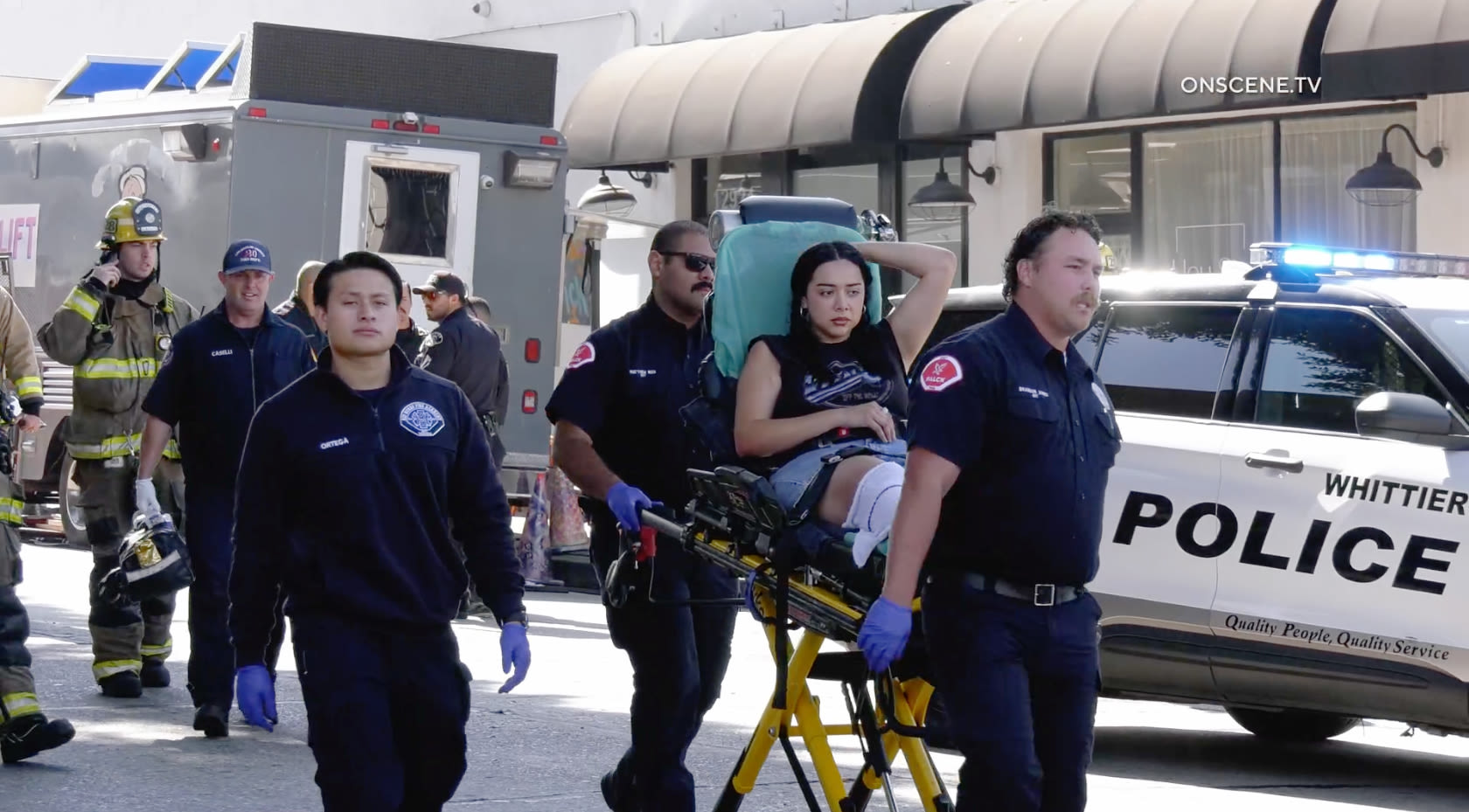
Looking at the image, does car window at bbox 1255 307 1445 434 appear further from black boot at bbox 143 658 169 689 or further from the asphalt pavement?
black boot at bbox 143 658 169 689

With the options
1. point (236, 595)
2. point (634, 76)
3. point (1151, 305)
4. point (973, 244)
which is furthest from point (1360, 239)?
point (236, 595)

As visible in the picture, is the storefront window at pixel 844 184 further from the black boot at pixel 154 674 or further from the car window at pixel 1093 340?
the car window at pixel 1093 340

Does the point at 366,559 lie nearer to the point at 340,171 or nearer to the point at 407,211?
the point at 340,171

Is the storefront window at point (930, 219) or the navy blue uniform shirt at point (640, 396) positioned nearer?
the navy blue uniform shirt at point (640, 396)

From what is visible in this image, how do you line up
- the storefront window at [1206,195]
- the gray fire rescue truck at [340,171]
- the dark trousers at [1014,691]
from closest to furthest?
the dark trousers at [1014,691] → the gray fire rescue truck at [340,171] → the storefront window at [1206,195]

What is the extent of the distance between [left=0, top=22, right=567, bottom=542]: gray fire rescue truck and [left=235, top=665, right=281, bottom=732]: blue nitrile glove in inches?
406

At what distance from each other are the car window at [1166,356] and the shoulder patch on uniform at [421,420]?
3.97 m

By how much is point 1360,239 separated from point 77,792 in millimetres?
12210

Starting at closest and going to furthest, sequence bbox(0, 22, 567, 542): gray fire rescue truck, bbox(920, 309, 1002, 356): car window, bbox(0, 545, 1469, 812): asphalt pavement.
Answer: bbox(0, 545, 1469, 812): asphalt pavement → bbox(920, 309, 1002, 356): car window → bbox(0, 22, 567, 542): gray fire rescue truck

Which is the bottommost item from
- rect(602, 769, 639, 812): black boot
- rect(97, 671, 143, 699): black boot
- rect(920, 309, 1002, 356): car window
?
rect(97, 671, 143, 699): black boot

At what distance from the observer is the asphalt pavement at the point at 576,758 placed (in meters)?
7.61

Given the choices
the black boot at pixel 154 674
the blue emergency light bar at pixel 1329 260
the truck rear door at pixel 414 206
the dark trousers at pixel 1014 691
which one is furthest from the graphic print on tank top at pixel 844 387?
the truck rear door at pixel 414 206

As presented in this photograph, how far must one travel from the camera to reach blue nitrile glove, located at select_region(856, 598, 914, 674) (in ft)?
17.0

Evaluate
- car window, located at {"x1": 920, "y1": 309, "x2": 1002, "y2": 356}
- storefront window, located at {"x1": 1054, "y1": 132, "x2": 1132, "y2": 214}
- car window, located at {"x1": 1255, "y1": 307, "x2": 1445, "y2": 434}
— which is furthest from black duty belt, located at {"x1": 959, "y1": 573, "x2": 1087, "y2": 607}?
storefront window, located at {"x1": 1054, "y1": 132, "x2": 1132, "y2": 214}
